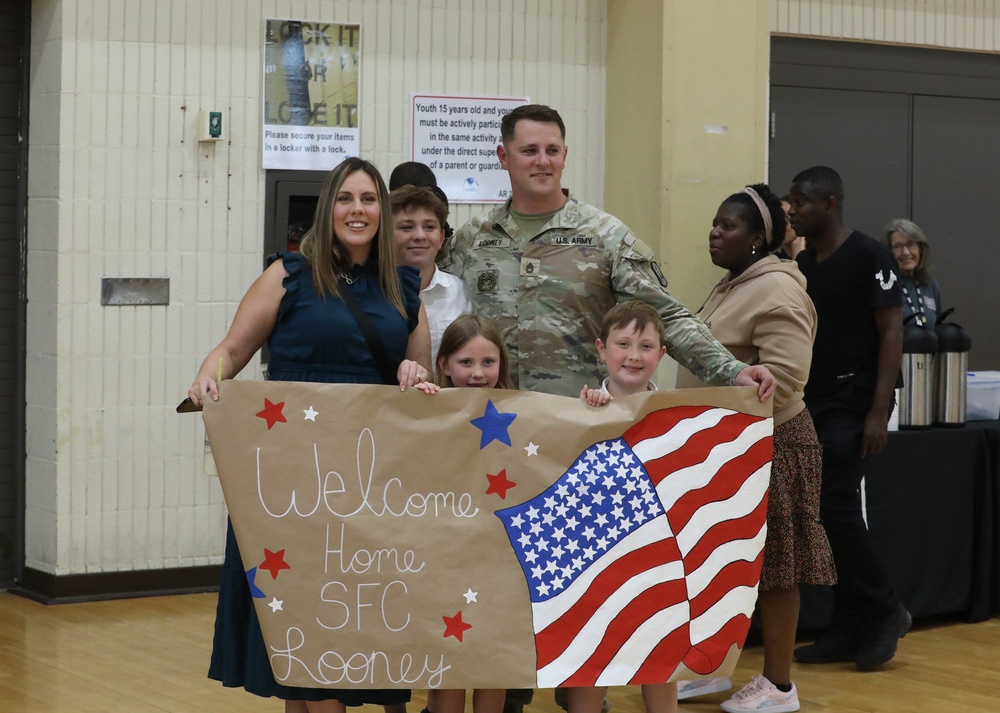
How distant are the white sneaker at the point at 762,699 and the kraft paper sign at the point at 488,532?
1004 millimetres

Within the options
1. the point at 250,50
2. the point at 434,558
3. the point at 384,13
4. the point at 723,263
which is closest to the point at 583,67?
the point at 384,13

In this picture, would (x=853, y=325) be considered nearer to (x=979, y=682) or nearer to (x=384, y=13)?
(x=979, y=682)

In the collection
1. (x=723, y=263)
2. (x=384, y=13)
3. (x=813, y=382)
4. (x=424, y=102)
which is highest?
(x=384, y=13)

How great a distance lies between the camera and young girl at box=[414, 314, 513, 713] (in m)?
3.54

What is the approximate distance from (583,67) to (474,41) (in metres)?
0.59

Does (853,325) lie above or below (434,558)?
above

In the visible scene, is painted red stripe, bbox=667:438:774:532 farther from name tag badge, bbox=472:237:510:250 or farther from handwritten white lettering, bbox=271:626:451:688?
name tag badge, bbox=472:237:510:250

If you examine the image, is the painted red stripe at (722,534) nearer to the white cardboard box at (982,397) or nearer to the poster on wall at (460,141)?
the white cardboard box at (982,397)

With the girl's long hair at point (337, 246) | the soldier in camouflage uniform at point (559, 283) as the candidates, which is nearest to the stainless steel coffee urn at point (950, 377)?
the soldier in camouflage uniform at point (559, 283)

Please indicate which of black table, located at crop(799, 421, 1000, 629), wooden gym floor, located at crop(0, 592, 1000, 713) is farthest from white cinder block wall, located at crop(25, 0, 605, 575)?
black table, located at crop(799, 421, 1000, 629)

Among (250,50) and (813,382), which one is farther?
(250,50)

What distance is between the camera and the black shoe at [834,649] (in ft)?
16.8

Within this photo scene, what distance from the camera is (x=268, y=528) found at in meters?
3.21

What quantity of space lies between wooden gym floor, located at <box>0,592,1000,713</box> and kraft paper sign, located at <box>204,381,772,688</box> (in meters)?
1.19
